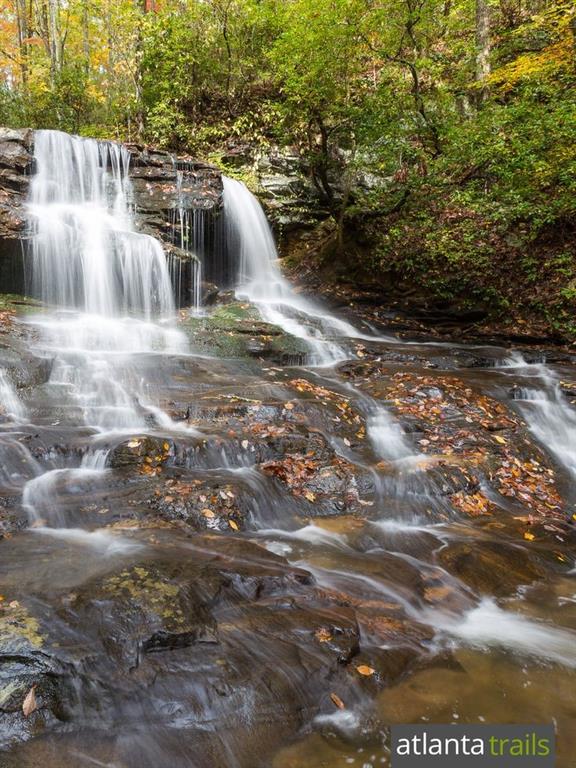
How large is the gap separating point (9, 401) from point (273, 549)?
13.2 feet

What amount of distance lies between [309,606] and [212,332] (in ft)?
23.9

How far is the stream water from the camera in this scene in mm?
2416

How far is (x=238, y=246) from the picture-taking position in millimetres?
14211

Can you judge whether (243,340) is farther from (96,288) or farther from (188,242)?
(188,242)

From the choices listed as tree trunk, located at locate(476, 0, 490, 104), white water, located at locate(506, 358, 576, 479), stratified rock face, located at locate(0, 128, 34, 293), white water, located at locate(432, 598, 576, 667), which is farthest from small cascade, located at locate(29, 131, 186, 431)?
tree trunk, located at locate(476, 0, 490, 104)

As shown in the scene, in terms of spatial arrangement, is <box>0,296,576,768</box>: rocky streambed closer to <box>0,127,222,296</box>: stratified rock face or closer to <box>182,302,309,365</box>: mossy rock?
<box>182,302,309,365</box>: mossy rock

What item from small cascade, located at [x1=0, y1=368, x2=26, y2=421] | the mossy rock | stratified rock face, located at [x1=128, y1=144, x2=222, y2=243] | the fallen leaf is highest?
stratified rock face, located at [x1=128, y1=144, x2=222, y2=243]

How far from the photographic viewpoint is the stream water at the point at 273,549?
7.93 feet

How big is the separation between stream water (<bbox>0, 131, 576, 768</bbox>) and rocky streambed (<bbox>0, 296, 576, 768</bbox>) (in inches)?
0.7

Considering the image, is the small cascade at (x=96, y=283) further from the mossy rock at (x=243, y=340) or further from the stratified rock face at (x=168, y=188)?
the mossy rock at (x=243, y=340)

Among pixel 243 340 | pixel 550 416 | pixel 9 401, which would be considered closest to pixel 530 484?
pixel 550 416

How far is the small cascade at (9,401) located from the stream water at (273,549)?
30 millimetres

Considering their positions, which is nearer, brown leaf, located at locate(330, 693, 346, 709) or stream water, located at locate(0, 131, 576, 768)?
stream water, located at locate(0, 131, 576, 768)

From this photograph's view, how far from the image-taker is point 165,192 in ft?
41.7
